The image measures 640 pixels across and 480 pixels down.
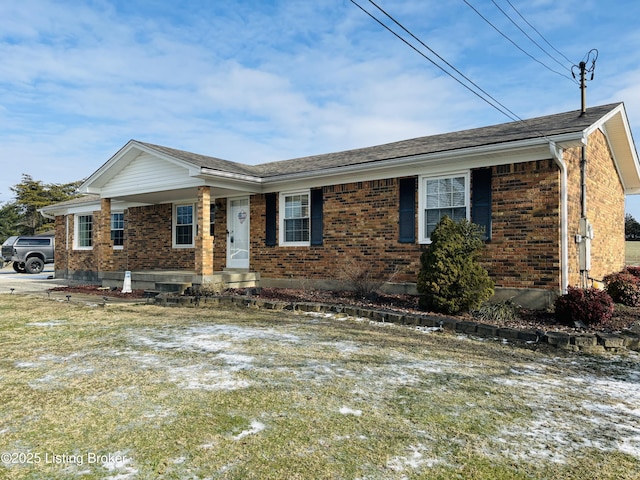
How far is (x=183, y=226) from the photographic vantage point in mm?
16000

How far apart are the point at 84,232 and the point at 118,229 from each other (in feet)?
8.22

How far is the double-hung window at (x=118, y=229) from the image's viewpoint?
18.1 metres

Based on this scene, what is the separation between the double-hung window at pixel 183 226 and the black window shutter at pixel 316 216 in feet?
17.4

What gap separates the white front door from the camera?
46.0 ft

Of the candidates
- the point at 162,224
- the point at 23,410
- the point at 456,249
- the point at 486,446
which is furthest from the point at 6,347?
the point at 162,224

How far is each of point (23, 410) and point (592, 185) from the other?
1193 cm

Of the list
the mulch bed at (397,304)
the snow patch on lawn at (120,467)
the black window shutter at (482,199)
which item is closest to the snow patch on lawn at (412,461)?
the snow patch on lawn at (120,467)

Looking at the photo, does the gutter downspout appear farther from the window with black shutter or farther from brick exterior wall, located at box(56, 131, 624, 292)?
the window with black shutter

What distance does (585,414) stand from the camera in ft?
12.4

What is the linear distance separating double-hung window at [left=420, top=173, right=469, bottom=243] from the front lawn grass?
3.93m

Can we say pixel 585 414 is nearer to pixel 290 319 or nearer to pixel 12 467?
pixel 12 467

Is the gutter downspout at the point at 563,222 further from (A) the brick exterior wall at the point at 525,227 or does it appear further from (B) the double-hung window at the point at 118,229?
(B) the double-hung window at the point at 118,229

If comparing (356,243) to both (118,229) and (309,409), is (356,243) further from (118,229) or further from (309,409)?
(118,229)

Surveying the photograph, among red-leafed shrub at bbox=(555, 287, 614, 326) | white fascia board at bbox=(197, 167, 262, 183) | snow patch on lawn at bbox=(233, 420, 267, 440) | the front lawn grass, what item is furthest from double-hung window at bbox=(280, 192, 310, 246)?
snow patch on lawn at bbox=(233, 420, 267, 440)
